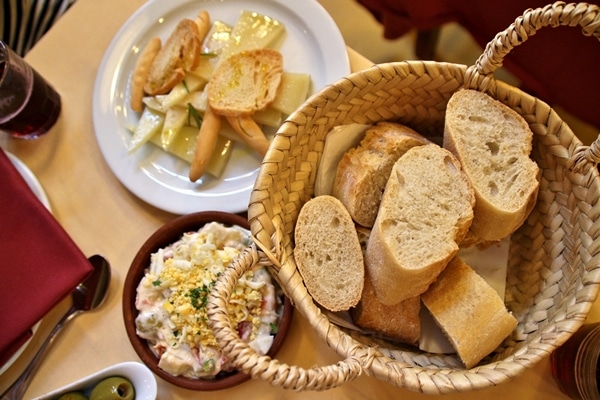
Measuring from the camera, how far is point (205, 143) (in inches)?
43.5

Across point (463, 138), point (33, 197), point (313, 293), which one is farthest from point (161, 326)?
point (463, 138)

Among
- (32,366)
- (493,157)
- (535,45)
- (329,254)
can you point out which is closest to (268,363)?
(329,254)

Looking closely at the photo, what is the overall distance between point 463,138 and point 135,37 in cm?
80

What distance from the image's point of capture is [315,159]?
0.98 metres

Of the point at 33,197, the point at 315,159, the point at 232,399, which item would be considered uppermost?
the point at 33,197

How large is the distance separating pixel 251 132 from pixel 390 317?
47cm


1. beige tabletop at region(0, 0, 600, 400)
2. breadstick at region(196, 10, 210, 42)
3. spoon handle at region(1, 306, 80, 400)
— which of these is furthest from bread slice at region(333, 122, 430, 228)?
spoon handle at region(1, 306, 80, 400)

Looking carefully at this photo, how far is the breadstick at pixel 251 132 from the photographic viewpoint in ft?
3.58

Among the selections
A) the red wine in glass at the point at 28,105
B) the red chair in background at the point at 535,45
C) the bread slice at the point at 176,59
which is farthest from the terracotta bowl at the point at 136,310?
the red chair in background at the point at 535,45

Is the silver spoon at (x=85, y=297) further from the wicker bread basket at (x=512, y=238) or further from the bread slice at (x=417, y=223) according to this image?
the bread slice at (x=417, y=223)

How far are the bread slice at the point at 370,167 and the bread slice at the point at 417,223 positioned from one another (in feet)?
0.12

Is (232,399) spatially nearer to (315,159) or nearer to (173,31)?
(315,159)

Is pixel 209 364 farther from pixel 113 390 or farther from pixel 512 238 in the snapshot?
pixel 512 238

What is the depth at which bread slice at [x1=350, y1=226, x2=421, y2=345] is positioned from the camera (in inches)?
34.7
